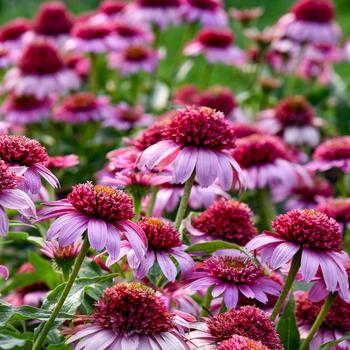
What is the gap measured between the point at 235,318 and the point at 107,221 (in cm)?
23

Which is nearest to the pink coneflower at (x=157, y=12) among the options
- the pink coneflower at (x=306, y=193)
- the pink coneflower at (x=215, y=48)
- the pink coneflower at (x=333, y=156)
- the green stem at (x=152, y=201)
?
the pink coneflower at (x=215, y=48)

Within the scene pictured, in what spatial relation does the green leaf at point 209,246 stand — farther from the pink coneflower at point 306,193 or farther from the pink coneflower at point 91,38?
the pink coneflower at point 91,38

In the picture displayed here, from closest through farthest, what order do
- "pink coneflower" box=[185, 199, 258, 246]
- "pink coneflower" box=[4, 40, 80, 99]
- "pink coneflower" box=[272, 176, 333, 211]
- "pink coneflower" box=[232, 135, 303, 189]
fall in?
"pink coneflower" box=[185, 199, 258, 246]
"pink coneflower" box=[232, 135, 303, 189]
"pink coneflower" box=[272, 176, 333, 211]
"pink coneflower" box=[4, 40, 80, 99]

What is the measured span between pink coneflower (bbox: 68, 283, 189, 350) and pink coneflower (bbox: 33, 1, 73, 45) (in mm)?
2288

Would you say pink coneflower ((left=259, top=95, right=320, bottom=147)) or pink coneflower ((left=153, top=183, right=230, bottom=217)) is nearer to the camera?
pink coneflower ((left=153, top=183, right=230, bottom=217))

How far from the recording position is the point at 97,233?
1.13 m

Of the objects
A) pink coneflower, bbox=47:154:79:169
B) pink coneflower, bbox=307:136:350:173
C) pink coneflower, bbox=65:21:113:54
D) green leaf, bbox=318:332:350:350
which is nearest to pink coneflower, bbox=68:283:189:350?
green leaf, bbox=318:332:350:350

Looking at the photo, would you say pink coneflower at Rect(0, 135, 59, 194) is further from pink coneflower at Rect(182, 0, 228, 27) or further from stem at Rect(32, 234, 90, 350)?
pink coneflower at Rect(182, 0, 228, 27)

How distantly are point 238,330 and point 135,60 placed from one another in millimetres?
2136

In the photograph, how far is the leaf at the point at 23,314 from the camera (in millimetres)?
1173

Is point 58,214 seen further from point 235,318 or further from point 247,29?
point 247,29

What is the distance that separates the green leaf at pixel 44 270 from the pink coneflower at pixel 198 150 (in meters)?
0.38

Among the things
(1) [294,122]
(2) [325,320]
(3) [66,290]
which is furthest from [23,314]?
(1) [294,122]

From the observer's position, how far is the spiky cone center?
3.68ft
